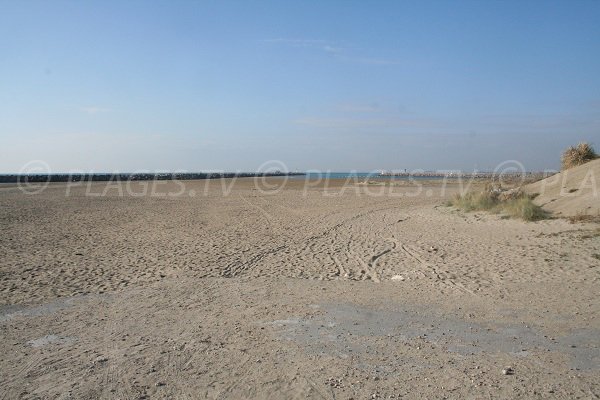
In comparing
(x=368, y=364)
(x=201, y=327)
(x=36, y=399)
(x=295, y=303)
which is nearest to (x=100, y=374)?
(x=36, y=399)

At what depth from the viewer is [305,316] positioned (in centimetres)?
642

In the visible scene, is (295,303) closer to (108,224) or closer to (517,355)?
(517,355)

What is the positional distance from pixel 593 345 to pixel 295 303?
12.3ft

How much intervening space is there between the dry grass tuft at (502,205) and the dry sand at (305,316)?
4.44 feet

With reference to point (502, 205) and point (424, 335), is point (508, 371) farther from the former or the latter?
point (502, 205)

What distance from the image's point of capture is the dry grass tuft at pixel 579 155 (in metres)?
19.6

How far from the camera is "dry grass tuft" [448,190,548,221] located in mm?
14445

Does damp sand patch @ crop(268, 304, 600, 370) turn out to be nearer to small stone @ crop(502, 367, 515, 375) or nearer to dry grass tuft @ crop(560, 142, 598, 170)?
small stone @ crop(502, 367, 515, 375)

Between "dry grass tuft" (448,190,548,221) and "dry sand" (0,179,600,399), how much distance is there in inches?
53.2

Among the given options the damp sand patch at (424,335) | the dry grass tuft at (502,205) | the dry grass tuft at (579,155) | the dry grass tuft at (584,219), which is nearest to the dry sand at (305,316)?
the damp sand patch at (424,335)

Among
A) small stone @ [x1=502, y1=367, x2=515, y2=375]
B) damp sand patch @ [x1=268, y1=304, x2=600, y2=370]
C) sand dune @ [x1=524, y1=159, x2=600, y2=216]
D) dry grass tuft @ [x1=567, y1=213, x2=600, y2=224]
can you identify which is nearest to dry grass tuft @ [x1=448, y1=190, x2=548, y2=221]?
sand dune @ [x1=524, y1=159, x2=600, y2=216]

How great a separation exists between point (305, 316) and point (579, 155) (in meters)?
18.0

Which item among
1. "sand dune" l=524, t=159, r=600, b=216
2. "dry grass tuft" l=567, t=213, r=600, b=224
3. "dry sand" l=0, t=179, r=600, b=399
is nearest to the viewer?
"dry sand" l=0, t=179, r=600, b=399

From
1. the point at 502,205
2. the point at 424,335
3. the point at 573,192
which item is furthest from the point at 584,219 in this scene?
the point at 424,335
